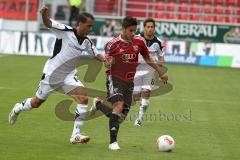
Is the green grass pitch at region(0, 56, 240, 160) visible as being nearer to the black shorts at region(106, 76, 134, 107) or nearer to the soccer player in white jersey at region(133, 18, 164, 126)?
the soccer player in white jersey at region(133, 18, 164, 126)

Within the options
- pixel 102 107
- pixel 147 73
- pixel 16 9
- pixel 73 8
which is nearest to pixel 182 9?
pixel 73 8

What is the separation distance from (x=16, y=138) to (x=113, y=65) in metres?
2.25

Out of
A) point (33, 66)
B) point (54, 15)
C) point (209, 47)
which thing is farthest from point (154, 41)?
point (54, 15)

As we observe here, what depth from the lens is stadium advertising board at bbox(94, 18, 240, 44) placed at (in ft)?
125

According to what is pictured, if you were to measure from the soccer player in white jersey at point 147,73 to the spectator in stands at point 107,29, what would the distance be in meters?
21.2

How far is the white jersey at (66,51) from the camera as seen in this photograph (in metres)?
12.7

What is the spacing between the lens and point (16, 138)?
1291 centimetres

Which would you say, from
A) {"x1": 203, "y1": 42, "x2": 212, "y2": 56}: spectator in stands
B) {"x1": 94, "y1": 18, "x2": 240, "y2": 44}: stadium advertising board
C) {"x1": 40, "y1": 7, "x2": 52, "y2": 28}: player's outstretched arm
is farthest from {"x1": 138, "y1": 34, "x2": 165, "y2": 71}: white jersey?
{"x1": 94, "y1": 18, "x2": 240, "y2": 44}: stadium advertising board

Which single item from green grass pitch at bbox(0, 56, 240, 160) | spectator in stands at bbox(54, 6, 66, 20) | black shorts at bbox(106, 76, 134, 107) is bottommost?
green grass pitch at bbox(0, 56, 240, 160)

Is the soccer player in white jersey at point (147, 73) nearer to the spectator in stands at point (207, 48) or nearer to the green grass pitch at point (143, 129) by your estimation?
A: the green grass pitch at point (143, 129)

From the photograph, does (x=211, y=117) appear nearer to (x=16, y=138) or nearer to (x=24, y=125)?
(x=24, y=125)

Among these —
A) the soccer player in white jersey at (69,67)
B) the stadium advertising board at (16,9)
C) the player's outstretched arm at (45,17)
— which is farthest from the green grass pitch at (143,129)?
the stadium advertising board at (16,9)

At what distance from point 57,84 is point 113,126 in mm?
1478

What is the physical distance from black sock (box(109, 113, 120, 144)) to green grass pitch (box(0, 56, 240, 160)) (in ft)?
0.86
